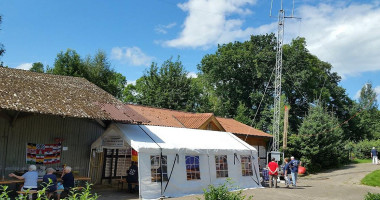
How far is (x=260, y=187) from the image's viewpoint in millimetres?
17312

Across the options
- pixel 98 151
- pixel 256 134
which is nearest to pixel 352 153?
pixel 256 134

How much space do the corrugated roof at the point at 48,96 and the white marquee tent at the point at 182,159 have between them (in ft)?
4.96

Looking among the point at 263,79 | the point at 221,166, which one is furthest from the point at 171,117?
the point at 263,79

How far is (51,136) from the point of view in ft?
44.2

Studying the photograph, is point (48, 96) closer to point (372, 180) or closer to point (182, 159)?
point (182, 159)

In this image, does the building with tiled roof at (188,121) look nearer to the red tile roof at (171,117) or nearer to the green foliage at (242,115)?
the red tile roof at (171,117)

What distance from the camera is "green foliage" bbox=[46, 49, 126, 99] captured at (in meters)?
33.9

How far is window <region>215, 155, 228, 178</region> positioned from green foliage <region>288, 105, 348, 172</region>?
40.2 ft

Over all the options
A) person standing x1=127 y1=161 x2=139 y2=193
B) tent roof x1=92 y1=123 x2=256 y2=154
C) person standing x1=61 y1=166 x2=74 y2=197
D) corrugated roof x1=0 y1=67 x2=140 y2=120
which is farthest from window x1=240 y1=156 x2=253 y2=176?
person standing x1=61 y1=166 x2=74 y2=197

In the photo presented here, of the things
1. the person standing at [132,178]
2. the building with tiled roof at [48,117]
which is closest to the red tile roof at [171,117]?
the building with tiled roof at [48,117]

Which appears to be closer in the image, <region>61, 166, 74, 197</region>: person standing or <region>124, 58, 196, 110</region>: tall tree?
<region>61, 166, 74, 197</region>: person standing

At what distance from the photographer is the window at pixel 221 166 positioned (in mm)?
15461

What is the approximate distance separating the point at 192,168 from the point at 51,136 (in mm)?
5795

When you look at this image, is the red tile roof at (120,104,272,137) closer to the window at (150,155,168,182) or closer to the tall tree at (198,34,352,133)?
the window at (150,155,168,182)
